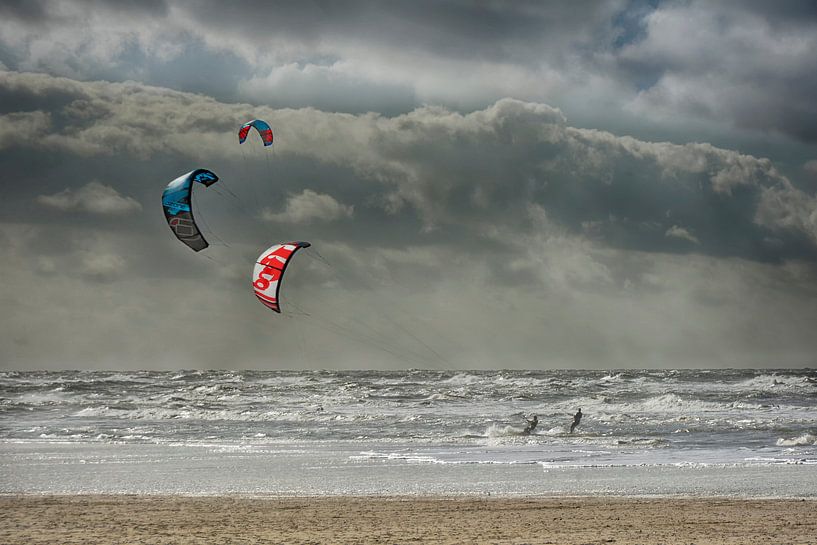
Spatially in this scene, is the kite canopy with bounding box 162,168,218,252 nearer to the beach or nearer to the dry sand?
the beach

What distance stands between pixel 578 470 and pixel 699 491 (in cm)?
245

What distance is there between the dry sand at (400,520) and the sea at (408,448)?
2.81ft

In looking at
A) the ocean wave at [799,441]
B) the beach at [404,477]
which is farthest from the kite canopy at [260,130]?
the ocean wave at [799,441]

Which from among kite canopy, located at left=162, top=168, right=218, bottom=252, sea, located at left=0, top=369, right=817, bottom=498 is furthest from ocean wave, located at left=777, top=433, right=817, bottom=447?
kite canopy, located at left=162, top=168, right=218, bottom=252

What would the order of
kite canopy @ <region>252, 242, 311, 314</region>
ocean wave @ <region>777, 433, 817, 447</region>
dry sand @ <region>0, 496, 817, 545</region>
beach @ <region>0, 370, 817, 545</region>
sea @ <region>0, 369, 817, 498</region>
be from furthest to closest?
ocean wave @ <region>777, 433, 817, 447</region>
kite canopy @ <region>252, 242, 311, 314</region>
sea @ <region>0, 369, 817, 498</region>
beach @ <region>0, 370, 817, 545</region>
dry sand @ <region>0, 496, 817, 545</region>

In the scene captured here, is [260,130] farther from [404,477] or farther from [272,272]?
[404,477]

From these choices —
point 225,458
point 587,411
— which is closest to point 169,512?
point 225,458

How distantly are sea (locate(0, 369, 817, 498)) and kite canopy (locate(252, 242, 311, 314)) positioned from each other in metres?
3.11

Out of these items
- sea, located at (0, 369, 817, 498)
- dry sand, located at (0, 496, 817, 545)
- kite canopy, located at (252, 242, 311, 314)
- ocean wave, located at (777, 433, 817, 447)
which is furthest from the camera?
ocean wave, located at (777, 433, 817, 447)

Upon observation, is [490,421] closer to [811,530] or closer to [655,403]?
[655,403]

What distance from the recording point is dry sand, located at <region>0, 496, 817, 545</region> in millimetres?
8672

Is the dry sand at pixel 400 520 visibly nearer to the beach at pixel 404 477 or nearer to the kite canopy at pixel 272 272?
the beach at pixel 404 477

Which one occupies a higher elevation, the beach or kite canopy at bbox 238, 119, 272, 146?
kite canopy at bbox 238, 119, 272, 146

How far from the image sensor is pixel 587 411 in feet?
89.8
